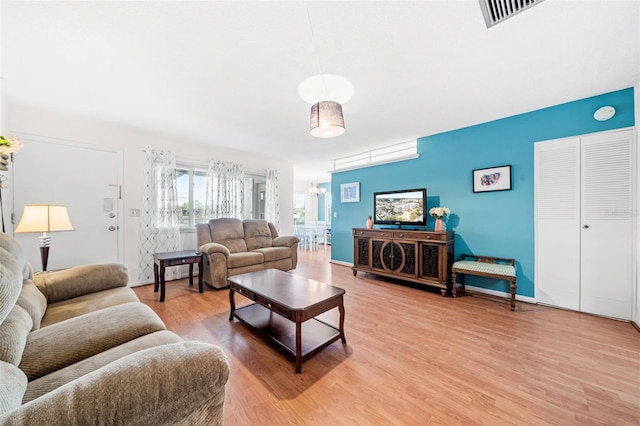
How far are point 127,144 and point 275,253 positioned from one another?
280 centimetres

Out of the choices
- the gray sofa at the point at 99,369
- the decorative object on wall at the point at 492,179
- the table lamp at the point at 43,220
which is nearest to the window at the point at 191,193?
the table lamp at the point at 43,220

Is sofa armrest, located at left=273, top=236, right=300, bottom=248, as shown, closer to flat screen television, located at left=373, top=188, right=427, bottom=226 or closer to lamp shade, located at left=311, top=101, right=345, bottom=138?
flat screen television, located at left=373, top=188, right=427, bottom=226

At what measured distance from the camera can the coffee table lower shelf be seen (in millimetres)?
1828

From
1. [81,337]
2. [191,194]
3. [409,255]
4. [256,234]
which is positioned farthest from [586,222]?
[191,194]

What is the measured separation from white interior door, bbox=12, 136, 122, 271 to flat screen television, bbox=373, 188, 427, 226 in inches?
162

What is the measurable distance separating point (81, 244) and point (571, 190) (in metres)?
6.13

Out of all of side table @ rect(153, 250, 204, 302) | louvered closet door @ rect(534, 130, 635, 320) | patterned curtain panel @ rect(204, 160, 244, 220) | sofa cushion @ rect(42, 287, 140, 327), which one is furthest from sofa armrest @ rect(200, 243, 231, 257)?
louvered closet door @ rect(534, 130, 635, 320)

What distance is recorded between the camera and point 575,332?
2.17 meters

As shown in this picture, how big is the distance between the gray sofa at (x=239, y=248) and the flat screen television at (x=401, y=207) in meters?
1.67

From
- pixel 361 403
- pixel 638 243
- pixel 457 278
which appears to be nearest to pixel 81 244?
pixel 361 403

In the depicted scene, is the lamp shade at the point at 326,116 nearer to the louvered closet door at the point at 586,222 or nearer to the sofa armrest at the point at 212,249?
the sofa armrest at the point at 212,249

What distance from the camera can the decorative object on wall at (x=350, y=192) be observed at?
485cm

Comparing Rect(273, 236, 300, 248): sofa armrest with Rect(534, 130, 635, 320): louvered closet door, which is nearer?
Rect(534, 130, 635, 320): louvered closet door

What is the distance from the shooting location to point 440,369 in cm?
168
